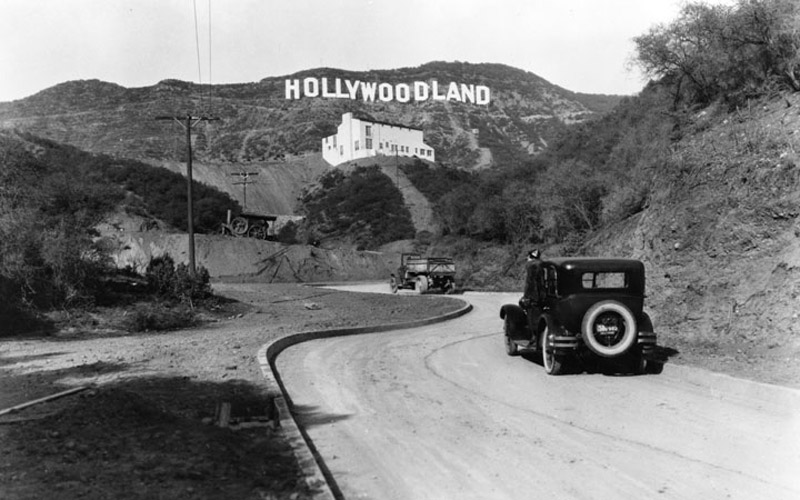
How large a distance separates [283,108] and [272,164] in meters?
52.7

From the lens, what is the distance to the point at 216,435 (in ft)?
20.4

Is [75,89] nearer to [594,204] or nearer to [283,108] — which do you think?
[283,108]

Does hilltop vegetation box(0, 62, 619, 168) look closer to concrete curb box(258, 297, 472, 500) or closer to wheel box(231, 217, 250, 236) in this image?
wheel box(231, 217, 250, 236)

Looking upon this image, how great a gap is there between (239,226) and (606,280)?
164ft

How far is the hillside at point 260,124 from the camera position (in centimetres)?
10369

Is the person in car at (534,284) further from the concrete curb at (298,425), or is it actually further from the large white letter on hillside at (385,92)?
the large white letter on hillside at (385,92)

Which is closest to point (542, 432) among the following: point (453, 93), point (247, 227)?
point (247, 227)

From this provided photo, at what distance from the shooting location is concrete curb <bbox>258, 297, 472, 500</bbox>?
15.8 feet

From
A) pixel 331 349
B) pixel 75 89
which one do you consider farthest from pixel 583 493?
pixel 75 89

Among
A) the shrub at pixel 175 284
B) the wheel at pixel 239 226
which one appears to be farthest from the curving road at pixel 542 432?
the wheel at pixel 239 226

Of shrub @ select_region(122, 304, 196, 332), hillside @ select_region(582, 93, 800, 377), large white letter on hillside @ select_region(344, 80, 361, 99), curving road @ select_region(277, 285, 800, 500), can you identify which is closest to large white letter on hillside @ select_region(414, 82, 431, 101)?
large white letter on hillside @ select_region(344, 80, 361, 99)

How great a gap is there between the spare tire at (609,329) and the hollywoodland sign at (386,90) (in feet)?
529

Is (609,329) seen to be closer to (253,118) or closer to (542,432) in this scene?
(542,432)

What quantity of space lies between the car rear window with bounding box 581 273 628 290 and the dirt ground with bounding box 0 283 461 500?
5538mm
